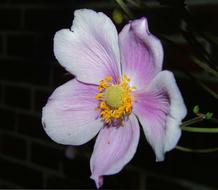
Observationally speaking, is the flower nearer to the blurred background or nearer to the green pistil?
the green pistil

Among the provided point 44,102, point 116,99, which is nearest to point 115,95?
point 116,99

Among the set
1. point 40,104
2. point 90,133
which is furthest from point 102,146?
point 40,104

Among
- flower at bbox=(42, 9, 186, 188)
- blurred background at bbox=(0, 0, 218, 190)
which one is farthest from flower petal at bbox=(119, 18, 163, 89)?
blurred background at bbox=(0, 0, 218, 190)

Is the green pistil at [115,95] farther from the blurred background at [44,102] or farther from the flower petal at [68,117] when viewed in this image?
the blurred background at [44,102]

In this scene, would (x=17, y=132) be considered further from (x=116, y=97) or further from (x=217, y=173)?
(x=116, y=97)

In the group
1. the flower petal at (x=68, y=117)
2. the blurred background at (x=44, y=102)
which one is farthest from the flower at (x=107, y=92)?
the blurred background at (x=44, y=102)

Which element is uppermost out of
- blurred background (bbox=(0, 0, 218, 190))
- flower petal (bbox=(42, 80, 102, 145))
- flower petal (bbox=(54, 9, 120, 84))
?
flower petal (bbox=(54, 9, 120, 84))

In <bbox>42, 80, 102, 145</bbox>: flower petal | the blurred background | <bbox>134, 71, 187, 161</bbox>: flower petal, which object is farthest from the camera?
the blurred background
